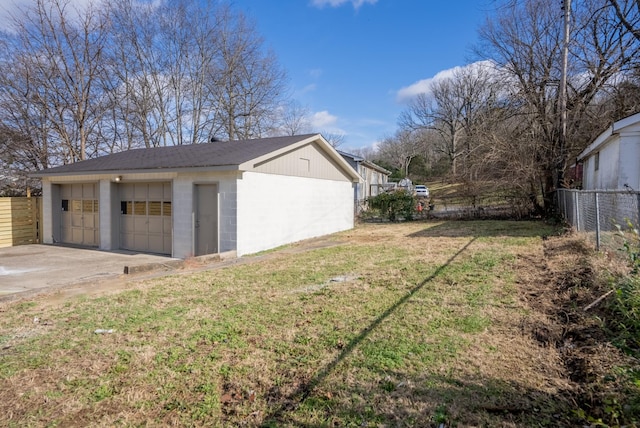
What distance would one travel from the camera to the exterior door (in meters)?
9.55

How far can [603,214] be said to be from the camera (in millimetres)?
8578

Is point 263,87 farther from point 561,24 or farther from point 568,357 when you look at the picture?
point 568,357

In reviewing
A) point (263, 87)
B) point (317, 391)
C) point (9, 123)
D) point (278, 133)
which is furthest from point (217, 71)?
point (317, 391)

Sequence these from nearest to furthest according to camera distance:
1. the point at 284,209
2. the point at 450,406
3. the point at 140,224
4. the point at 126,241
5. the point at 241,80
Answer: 1. the point at 450,406
2. the point at 140,224
3. the point at 126,241
4. the point at 284,209
5. the point at 241,80

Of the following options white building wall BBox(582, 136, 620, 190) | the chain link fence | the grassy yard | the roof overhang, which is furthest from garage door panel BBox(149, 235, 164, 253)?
white building wall BBox(582, 136, 620, 190)

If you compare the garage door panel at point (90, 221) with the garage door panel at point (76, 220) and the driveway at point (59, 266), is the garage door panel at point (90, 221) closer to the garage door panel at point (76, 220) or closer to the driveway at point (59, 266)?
the garage door panel at point (76, 220)

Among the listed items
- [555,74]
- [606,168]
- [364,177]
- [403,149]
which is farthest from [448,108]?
[606,168]

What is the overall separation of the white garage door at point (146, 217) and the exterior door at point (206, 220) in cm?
120

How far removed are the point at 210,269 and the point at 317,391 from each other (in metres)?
5.42

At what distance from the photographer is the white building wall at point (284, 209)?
9.50 m

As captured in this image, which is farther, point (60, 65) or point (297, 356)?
point (60, 65)

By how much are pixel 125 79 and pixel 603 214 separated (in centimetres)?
2552

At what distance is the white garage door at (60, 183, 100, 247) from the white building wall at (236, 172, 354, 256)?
562 centimetres

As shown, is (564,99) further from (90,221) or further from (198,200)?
(90,221)
